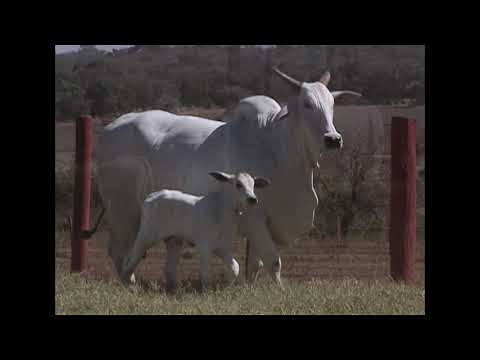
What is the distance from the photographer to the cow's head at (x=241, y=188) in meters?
8.12

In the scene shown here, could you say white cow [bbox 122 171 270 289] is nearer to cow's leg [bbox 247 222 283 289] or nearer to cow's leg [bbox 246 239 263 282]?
cow's leg [bbox 247 222 283 289]

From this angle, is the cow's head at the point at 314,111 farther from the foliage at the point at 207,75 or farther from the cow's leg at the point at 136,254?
the foliage at the point at 207,75

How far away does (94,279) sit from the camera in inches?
376

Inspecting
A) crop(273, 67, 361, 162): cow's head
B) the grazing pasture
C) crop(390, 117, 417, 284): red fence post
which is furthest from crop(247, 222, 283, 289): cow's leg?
crop(390, 117, 417, 284): red fence post

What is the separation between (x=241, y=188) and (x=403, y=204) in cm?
208

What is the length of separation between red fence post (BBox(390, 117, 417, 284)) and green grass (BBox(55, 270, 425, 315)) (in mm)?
780

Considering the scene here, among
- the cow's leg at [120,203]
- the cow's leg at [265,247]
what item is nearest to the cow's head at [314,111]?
the cow's leg at [265,247]

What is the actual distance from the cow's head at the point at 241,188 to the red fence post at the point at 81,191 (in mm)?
2721

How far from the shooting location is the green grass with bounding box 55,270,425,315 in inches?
306

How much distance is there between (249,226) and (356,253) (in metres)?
3.16

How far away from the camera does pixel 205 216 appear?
8297mm

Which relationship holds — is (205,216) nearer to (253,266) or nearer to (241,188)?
(241,188)

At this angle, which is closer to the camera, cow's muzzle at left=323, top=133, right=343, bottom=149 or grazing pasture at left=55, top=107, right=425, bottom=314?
grazing pasture at left=55, top=107, right=425, bottom=314

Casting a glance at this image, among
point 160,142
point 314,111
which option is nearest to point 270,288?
point 314,111
